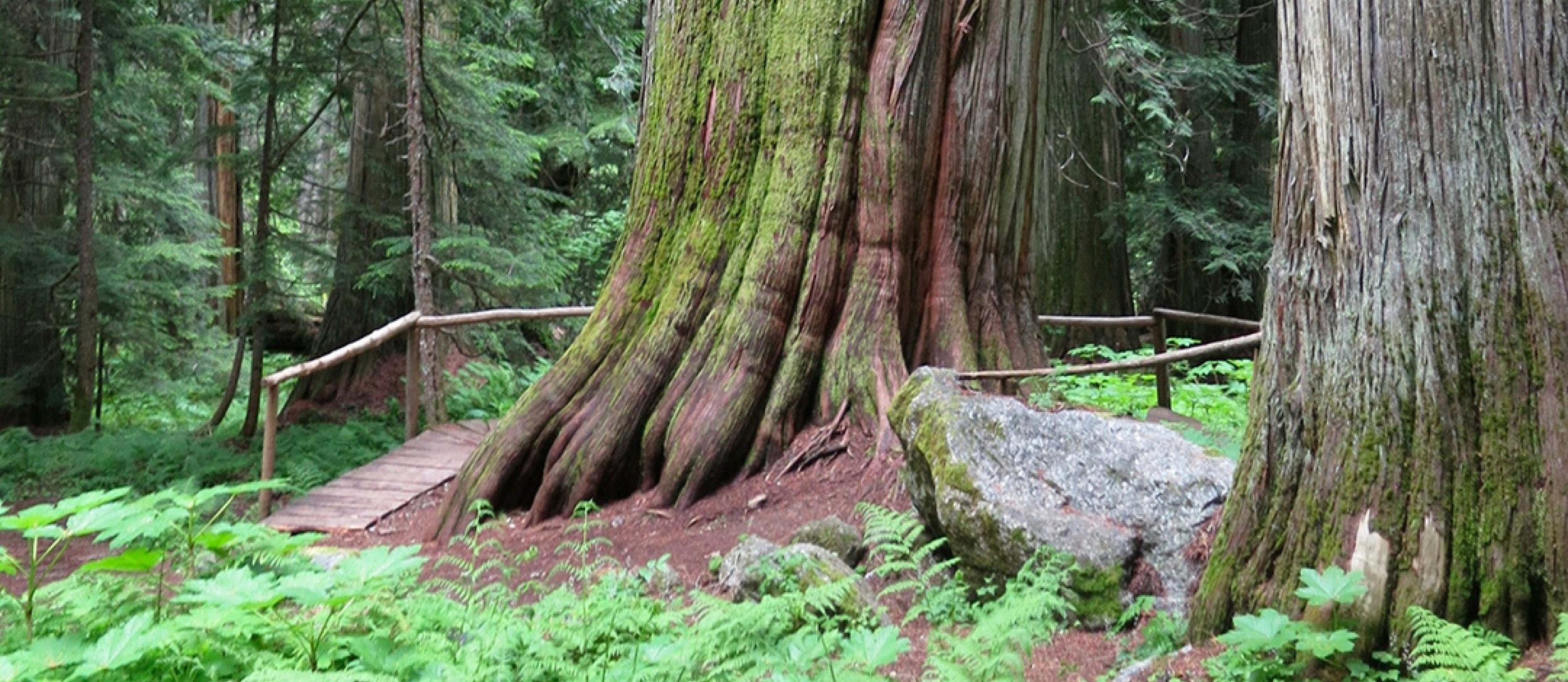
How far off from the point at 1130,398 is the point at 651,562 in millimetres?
5603

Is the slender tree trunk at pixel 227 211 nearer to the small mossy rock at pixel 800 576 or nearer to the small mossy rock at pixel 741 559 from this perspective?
the small mossy rock at pixel 741 559

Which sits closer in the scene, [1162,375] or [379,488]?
[379,488]

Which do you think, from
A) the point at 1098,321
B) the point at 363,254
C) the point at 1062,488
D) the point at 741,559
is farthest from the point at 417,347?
the point at 1062,488

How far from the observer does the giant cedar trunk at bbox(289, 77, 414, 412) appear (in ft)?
39.7

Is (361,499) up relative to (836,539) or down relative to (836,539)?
down

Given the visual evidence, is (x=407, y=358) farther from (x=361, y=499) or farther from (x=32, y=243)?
(x=32, y=243)

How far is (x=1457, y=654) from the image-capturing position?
2.45 m

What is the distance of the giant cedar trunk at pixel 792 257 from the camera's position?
629cm

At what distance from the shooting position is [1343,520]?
113 inches

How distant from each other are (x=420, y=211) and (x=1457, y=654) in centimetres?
898

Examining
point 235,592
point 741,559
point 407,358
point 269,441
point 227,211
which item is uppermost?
point 227,211

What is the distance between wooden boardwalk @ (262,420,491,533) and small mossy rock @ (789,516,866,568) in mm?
3645

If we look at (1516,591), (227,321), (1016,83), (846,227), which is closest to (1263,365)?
(1516,591)

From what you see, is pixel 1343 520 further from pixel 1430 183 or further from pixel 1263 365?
pixel 1430 183
